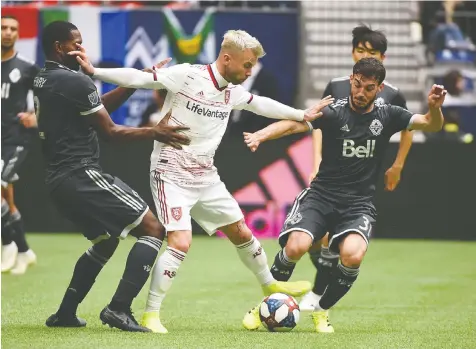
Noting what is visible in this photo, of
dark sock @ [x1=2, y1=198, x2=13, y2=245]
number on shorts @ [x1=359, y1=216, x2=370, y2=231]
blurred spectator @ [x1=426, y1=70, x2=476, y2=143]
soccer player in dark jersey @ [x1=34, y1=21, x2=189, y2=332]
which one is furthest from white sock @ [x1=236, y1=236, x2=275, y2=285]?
blurred spectator @ [x1=426, y1=70, x2=476, y2=143]

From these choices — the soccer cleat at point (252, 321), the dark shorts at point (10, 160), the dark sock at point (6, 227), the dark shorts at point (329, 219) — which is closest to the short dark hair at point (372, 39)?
the dark shorts at point (329, 219)

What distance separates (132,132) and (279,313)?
62.3 inches

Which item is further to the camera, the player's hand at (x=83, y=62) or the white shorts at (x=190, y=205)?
the white shorts at (x=190, y=205)

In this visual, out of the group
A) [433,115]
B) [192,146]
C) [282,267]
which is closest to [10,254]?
[282,267]

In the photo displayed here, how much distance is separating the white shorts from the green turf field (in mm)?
719

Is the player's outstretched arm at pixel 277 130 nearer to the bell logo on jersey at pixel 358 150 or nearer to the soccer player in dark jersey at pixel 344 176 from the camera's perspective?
the soccer player in dark jersey at pixel 344 176

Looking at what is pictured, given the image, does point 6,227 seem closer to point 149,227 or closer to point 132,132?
point 149,227

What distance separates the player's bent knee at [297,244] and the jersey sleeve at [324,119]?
798 millimetres

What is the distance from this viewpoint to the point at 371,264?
39.9ft

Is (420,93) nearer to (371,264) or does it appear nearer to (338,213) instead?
(371,264)

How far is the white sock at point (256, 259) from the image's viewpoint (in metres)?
7.75

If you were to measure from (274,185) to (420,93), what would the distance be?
422 centimetres

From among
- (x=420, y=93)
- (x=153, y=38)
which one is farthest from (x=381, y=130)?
(x=420, y=93)

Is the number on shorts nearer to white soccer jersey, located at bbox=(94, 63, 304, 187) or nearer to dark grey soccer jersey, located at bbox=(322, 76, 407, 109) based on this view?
white soccer jersey, located at bbox=(94, 63, 304, 187)
